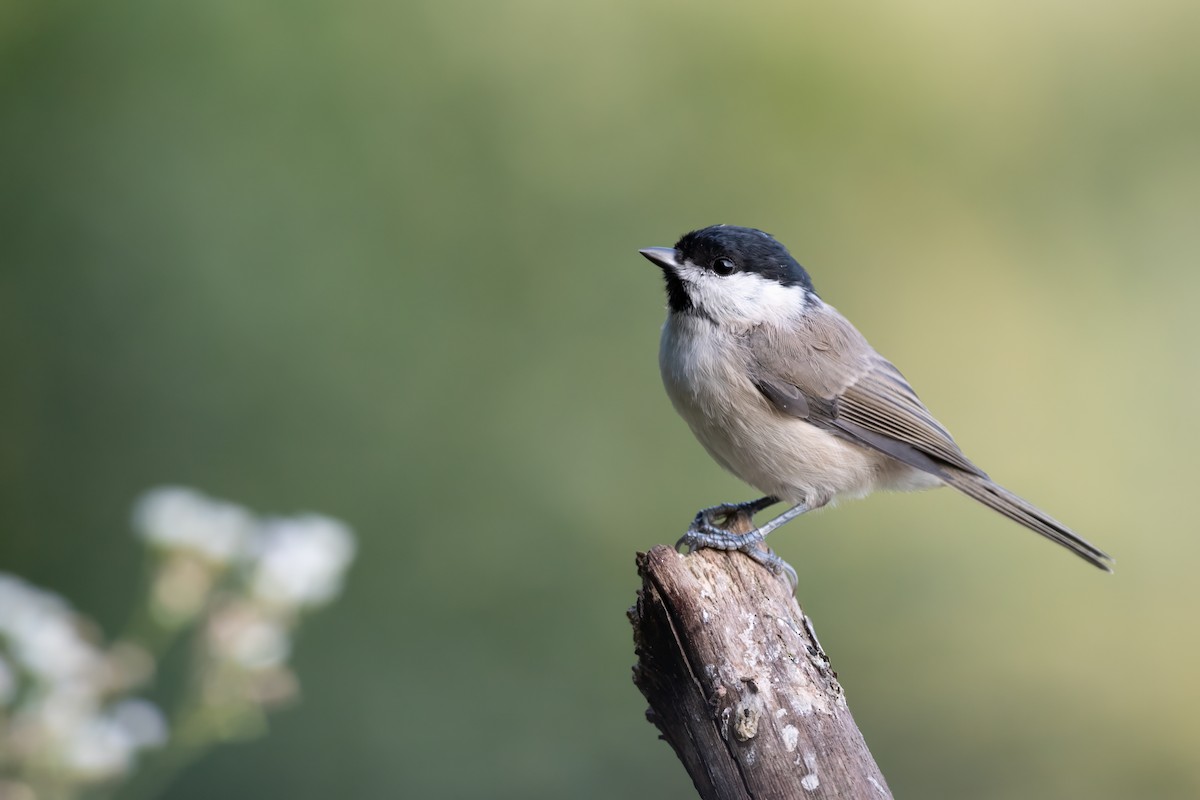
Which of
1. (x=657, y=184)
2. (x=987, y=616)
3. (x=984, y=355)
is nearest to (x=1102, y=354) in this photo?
(x=984, y=355)

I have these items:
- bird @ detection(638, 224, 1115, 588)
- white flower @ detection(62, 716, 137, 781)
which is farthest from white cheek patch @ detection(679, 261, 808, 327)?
white flower @ detection(62, 716, 137, 781)

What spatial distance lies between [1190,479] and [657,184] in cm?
268

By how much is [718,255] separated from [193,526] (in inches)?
65.3

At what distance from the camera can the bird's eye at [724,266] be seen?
3219 millimetres

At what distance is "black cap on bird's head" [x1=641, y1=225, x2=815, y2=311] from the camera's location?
3205 millimetres

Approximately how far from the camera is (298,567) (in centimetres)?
200

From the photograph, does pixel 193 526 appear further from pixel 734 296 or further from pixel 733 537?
pixel 734 296

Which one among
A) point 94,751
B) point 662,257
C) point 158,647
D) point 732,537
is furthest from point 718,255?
point 94,751

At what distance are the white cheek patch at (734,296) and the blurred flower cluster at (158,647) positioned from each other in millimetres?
1380

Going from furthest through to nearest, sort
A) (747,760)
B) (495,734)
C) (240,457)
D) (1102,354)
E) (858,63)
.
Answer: (858,63)
(1102,354)
(240,457)
(495,734)
(747,760)

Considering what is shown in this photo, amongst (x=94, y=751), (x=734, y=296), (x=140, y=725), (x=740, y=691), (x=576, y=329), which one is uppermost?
(x=576, y=329)

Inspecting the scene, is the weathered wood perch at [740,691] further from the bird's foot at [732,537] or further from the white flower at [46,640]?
the white flower at [46,640]

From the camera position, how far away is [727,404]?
3.07 m

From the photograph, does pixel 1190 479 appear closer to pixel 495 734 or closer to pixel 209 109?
pixel 495 734
